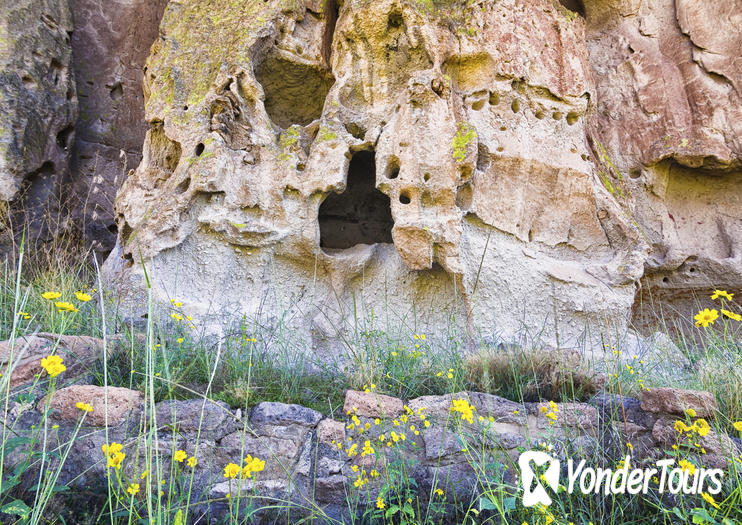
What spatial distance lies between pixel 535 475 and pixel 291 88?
5.05m

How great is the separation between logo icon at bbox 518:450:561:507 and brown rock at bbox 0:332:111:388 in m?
2.05

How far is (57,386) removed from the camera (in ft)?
7.40

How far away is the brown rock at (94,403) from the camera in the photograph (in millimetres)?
2074

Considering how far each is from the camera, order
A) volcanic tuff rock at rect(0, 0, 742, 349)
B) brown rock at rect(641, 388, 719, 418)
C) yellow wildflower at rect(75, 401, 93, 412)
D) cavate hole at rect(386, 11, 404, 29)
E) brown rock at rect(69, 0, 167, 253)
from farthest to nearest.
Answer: brown rock at rect(69, 0, 167, 253), cavate hole at rect(386, 11, 404, 29), volcanic tuff rock at rect(0, 0, 742, 349), brown rock at rect(641, 388, 719, 418), yellow wildflower at rect(75, 401, 93, 412)

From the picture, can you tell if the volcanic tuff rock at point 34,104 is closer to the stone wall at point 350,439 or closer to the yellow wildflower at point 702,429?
the stone wall at point 350,439

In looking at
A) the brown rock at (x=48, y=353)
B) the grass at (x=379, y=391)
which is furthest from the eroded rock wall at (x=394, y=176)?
the brown rock at (x=48, y=353)

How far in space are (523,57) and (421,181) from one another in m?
1.94

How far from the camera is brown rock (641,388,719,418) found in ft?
6.59

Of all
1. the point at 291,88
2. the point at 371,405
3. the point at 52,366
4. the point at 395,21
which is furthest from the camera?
the point at 291,88

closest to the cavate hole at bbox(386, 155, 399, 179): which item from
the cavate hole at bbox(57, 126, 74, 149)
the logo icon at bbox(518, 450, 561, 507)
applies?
the logo icon at bbox(518, 450, 561, 507)

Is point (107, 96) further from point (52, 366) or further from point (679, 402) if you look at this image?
point (679, 402)

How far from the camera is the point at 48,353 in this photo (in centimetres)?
230

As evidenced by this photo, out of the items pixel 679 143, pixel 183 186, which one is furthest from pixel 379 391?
pixel 679 143

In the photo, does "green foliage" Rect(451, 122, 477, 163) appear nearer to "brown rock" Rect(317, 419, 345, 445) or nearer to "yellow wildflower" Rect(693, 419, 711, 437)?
"brown rock" Rect(317, 419, 345, 445)
